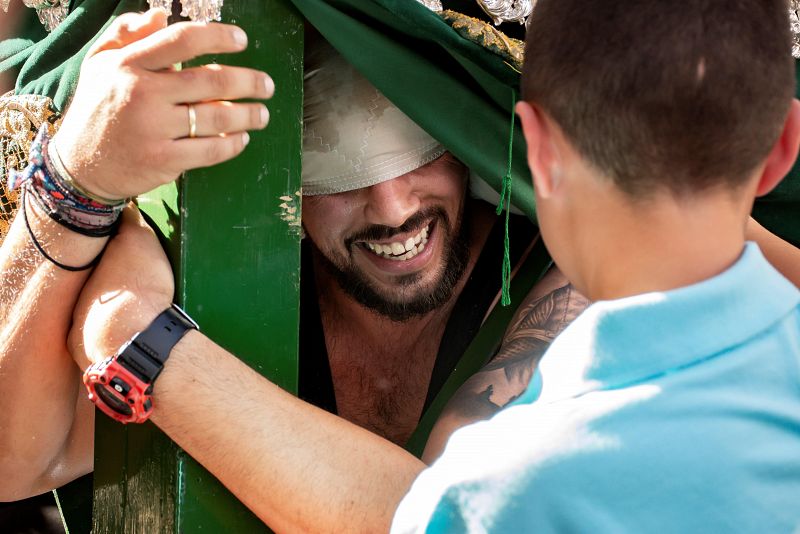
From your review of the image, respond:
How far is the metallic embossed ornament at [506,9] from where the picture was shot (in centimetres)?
185

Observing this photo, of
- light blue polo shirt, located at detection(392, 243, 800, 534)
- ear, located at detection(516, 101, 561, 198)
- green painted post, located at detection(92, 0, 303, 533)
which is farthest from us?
green painted post, located at detection(92, 0, 303, 533)

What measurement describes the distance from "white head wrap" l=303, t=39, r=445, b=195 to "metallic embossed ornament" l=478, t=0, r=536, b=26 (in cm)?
31

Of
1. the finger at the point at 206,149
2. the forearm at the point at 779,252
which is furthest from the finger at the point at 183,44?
the forearm at the point at 779,252

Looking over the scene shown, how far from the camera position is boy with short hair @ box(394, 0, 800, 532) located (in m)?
1.07

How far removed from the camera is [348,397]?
2.44m

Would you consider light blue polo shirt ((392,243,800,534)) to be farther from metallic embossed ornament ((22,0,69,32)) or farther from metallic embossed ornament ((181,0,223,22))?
metallic embossed ornament ((22,0,69,32))

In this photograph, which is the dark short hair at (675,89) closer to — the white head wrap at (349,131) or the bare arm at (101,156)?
the bare arm at (101,156)

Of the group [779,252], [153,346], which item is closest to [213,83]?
[153,346]

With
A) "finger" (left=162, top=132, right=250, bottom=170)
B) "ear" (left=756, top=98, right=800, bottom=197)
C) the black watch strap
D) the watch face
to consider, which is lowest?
the watch face

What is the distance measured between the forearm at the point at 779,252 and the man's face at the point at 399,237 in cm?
63

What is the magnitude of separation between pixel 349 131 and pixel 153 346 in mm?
693

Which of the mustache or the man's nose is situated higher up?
the man's nose

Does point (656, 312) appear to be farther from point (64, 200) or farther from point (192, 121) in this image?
point (64, 200)

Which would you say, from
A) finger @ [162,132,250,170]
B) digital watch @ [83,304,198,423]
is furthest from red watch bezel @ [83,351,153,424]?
finger @ [162,132,250,170]
